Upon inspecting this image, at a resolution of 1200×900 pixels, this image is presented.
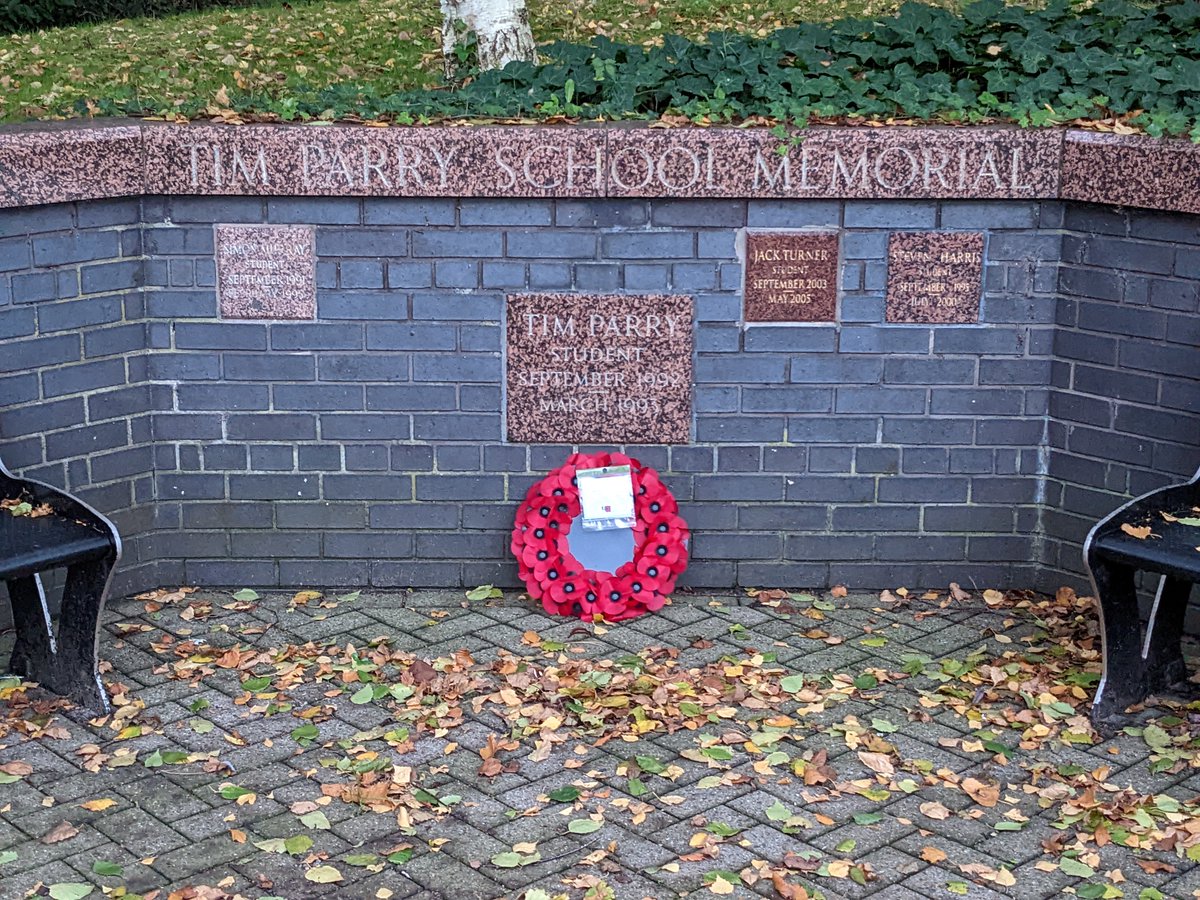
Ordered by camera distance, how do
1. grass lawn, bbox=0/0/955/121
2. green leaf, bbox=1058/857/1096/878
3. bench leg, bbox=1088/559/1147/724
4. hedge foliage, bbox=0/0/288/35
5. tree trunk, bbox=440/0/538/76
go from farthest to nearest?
hedge foliage, bbox=0/0/288/35 < grass lawn, bbox=0/0/955/121 < tree trunk, bbox=440/0/538/76 < bench leg, bbox=1088/559/1147/724 < green leaf, bbox=1058/857/1096/878

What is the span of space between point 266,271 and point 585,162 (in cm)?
116

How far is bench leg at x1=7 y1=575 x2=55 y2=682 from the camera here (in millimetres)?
4727

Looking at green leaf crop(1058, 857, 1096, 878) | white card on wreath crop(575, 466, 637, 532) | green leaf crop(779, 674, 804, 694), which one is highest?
white card on wreath crop(575, 466, 637, 532)

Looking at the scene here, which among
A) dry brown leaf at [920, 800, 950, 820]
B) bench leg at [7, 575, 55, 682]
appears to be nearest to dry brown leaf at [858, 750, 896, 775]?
dry brown leaf at [920, 800, 950, 820]

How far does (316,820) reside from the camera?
13.3 ft

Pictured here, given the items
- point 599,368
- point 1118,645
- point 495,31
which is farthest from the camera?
point 495,31

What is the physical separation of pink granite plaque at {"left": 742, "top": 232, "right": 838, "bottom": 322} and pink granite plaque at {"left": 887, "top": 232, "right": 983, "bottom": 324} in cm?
21

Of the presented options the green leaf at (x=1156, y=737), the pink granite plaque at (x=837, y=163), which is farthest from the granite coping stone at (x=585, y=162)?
the green leaf at (x=1156, y=737)

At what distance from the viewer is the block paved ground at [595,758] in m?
3.85

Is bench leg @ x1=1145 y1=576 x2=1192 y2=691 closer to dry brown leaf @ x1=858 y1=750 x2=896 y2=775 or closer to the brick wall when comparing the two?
the brick wall

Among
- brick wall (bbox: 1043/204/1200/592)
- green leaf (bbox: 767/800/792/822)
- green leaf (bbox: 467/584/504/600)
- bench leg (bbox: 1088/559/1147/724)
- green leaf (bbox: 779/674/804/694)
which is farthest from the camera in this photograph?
green leaf (bbox: 467/584/504/600)

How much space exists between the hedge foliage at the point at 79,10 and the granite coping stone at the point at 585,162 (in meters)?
7.95

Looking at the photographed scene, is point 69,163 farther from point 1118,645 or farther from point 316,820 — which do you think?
point 1118,645

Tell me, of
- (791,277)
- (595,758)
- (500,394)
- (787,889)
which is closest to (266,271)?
(500,394)
